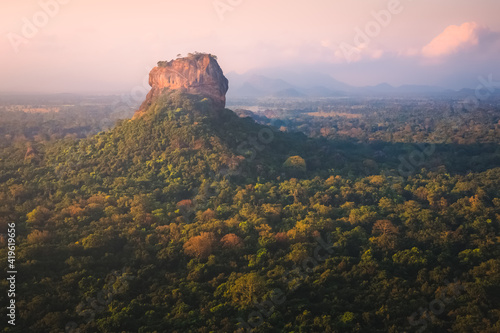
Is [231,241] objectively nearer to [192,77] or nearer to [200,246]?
[200,246]

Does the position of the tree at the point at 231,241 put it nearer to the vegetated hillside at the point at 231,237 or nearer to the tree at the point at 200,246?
the vegetated hillside at the point at 231,237

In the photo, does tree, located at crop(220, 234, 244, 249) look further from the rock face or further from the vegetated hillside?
the rock face

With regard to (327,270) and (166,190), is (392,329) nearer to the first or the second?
(327,270)

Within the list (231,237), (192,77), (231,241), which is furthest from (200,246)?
(192,77)

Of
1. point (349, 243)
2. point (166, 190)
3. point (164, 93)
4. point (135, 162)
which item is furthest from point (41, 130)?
point (349, 243)

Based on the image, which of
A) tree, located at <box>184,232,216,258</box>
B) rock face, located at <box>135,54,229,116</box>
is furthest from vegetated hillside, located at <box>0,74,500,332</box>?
rock face, located at <box>135,54,229,116</box>
